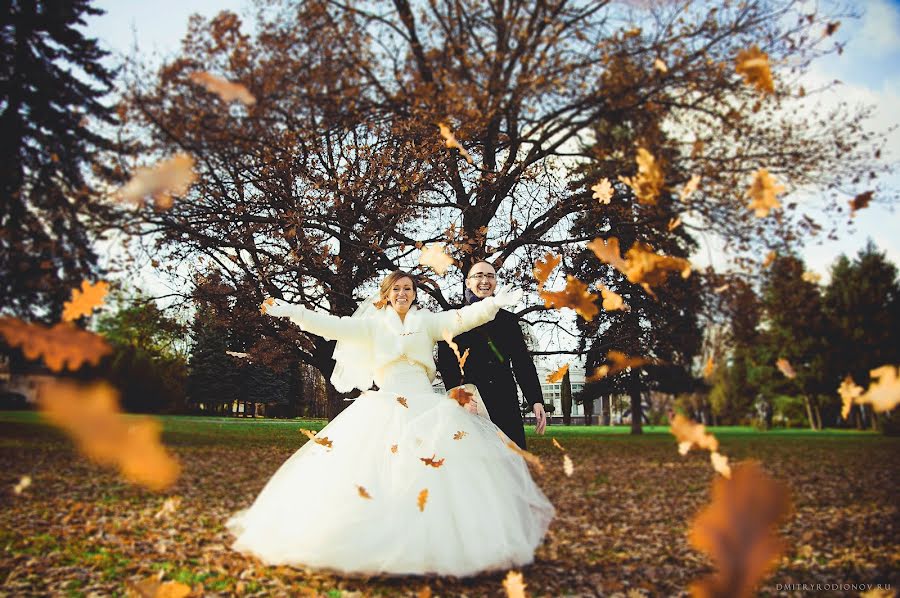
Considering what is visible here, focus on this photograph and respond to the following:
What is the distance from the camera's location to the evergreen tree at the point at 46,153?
4316mm

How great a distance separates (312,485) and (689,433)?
2.49 meters

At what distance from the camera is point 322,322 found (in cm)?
406

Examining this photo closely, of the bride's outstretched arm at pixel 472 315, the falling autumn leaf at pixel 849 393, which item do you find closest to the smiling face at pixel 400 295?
the bride's outstretched arm at pixel 472 315

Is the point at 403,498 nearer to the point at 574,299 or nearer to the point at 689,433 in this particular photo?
the point at 574,299

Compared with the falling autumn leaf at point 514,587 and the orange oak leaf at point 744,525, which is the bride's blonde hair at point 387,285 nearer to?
the falling autumn leaf at point 514,587

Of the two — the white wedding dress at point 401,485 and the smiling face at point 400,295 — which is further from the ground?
the smiling face at point 400,295

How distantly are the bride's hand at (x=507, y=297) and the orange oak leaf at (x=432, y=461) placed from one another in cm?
109

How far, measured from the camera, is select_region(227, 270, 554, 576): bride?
368cm

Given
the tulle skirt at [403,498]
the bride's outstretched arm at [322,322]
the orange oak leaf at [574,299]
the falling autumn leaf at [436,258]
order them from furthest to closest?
the falling autumn leaf at [436,258], the bride's outstretched arm at [322,322], the tulle skirt at [403,498], the orange oak leaf at [574,299]

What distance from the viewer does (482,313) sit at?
3896mm

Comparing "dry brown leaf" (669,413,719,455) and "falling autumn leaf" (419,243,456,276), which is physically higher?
"falling autumn leaf" (419,243,456,276)

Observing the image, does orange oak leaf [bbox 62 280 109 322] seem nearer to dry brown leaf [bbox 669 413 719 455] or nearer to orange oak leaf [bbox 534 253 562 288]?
dry brown leaf [bbox 669 413 719 455]

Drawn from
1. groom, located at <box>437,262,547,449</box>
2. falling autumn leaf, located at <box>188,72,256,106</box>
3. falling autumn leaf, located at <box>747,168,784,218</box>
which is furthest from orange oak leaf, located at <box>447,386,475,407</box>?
falling autumn leaf, located at <box>188,72,256,106</box>

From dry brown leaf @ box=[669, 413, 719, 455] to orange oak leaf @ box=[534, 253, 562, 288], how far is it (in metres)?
3.07
